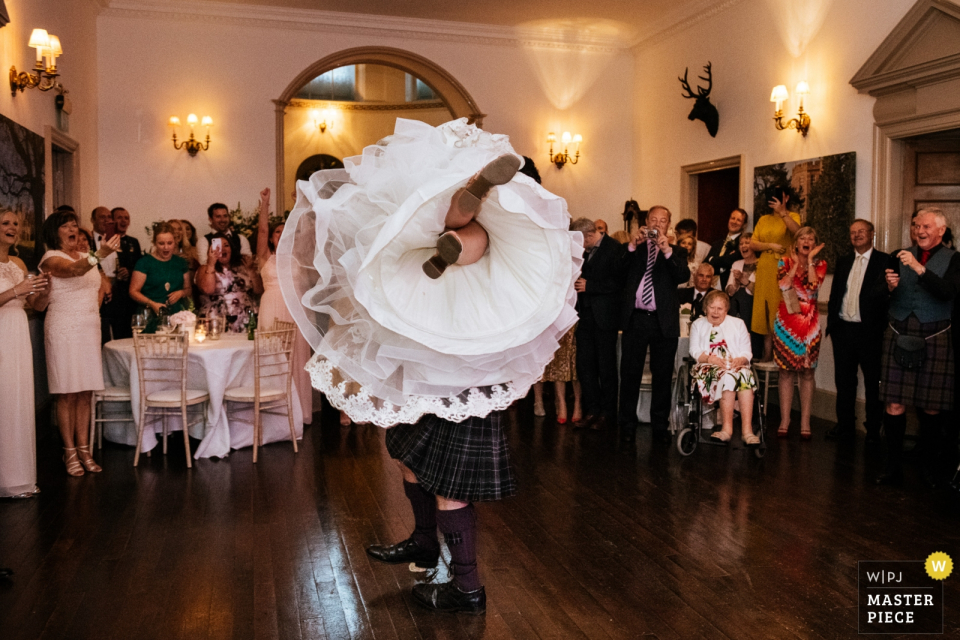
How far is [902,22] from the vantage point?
249 inches

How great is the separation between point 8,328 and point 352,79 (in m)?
11.5

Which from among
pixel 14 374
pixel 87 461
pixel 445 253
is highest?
pixel 445 253

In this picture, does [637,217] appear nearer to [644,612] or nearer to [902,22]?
[902,22]

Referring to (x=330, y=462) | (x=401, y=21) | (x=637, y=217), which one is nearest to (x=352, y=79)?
(x=401, y=21)

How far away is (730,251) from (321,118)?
9.25 metres

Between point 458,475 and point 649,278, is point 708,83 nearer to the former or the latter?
point 649,278

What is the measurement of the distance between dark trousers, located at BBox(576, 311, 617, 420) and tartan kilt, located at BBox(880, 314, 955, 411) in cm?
209

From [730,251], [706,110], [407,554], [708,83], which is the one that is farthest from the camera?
[708,83]

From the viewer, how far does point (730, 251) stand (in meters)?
7.83

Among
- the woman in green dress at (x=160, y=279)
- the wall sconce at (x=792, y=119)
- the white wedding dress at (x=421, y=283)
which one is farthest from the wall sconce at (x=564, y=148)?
A: the white wedding dress at (x=421, y=283)

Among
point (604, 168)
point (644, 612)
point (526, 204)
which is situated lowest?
point (644, 612)

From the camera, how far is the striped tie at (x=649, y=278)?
20.1ft

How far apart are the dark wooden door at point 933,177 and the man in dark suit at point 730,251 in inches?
57.4

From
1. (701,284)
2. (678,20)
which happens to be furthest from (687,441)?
(678,20)
